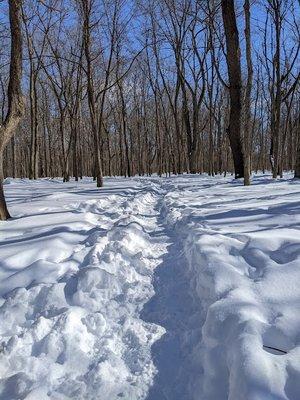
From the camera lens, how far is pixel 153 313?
2.85 m

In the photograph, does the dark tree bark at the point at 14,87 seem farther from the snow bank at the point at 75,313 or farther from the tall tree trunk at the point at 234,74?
the tall tree trunk at the point at 234,74

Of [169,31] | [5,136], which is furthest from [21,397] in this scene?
[169,31]

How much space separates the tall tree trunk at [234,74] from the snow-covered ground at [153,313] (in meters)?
7.84

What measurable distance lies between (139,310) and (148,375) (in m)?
0.77

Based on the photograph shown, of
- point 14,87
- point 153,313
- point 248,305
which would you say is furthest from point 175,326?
point 14,87

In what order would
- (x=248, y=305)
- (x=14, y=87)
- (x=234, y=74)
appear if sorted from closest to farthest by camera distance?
(x=248, y=305) < (x=14, y=87) < (x=234, y=74)

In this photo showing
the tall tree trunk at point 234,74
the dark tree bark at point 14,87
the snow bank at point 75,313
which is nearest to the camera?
the snow bank at point 75,313

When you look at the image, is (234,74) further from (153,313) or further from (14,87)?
(153,313)

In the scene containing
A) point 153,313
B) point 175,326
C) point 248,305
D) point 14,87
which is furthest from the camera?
point 14,87

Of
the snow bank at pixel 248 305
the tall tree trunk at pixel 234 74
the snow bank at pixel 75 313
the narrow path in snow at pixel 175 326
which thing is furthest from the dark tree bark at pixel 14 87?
the tall tree trunk at pixel 234 74

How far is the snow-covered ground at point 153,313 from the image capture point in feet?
6.51

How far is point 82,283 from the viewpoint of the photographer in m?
3.25

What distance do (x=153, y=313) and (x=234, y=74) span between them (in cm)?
1037

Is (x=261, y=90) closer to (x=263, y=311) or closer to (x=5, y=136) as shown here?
(x=5, y=136)
